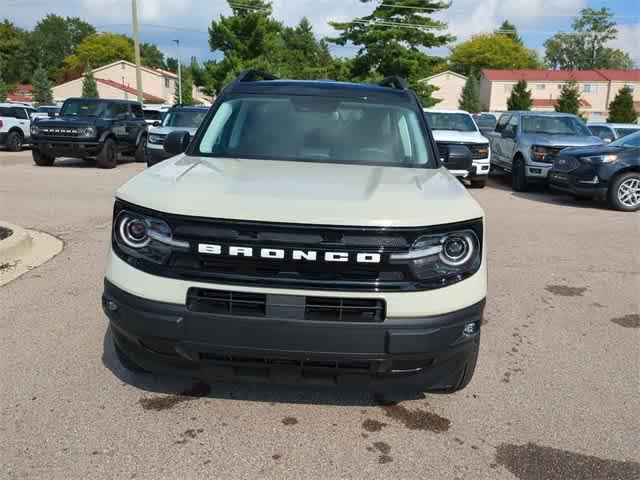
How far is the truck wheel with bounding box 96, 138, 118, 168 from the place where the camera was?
50.5 feet

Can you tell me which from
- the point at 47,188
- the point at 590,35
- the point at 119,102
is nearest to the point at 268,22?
the point at 119,102

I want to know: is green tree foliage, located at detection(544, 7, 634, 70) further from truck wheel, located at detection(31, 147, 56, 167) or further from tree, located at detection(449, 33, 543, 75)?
truck wheel, located at detection(31, 147, 56, 167)

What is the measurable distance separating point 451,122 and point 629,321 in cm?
1009

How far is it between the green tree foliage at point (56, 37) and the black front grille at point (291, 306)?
4624 inches

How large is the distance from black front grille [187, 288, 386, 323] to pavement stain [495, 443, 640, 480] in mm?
994

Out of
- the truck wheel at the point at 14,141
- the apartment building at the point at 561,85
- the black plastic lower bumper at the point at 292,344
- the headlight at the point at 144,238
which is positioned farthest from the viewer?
the apartment building at the point at 561,85

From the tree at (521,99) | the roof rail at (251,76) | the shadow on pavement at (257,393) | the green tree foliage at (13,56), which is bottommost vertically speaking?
the shadow on pavement at (257,393)

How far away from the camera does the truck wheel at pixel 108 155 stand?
1538cm

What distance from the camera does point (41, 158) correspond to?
15758mm

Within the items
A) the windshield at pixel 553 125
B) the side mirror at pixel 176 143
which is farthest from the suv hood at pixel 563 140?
the side mirror at pixel 176 143

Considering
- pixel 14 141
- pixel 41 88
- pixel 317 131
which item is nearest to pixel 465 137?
pixel 317 131

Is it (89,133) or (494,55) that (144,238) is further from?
(494,55)

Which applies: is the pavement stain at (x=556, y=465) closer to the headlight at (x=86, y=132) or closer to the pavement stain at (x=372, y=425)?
the pavement stain at (x=372, y=425)

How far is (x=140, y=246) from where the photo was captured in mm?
2766
